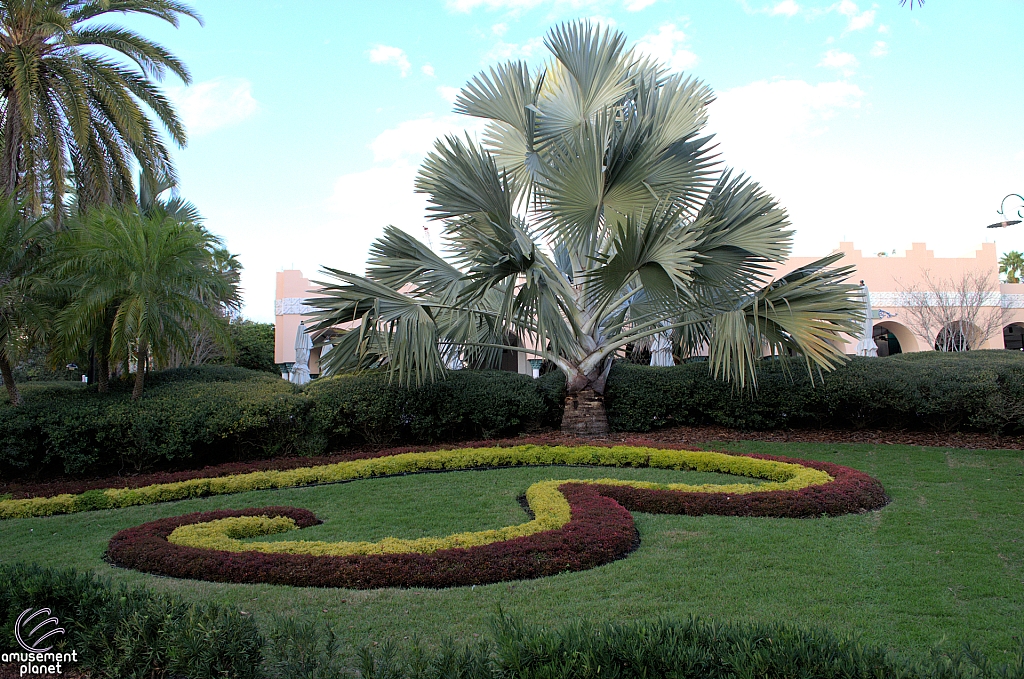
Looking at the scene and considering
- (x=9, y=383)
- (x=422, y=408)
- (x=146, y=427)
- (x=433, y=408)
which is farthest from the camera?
(x=433, y=408)

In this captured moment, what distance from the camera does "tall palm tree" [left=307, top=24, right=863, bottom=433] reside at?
28.8ft

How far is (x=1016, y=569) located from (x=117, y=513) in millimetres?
8156

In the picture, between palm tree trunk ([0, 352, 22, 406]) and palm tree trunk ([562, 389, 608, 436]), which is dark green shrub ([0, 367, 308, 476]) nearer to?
palm tree trunk ([0, 352, 22, 406])

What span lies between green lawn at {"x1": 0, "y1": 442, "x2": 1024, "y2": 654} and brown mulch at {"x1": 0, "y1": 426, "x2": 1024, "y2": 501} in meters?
1.34

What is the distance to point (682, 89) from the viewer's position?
10.5 metres

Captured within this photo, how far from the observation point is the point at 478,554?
4.98 m

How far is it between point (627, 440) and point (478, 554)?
571cm

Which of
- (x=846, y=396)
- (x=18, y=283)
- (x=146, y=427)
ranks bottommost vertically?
(x=146, y=427)

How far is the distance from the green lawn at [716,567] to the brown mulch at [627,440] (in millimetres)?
1340

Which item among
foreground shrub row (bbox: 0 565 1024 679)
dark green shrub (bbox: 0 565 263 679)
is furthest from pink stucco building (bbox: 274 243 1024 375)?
foreground shrub row (bbox: 0 565 1024 679)

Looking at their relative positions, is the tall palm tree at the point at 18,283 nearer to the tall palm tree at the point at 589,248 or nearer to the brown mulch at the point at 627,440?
the brown mulch at the point at 627,440

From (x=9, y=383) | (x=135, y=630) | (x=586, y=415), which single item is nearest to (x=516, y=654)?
(x=135, y=630)

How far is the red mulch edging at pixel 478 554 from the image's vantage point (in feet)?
15.6

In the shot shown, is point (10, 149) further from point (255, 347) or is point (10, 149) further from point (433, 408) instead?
point (255, 347)
